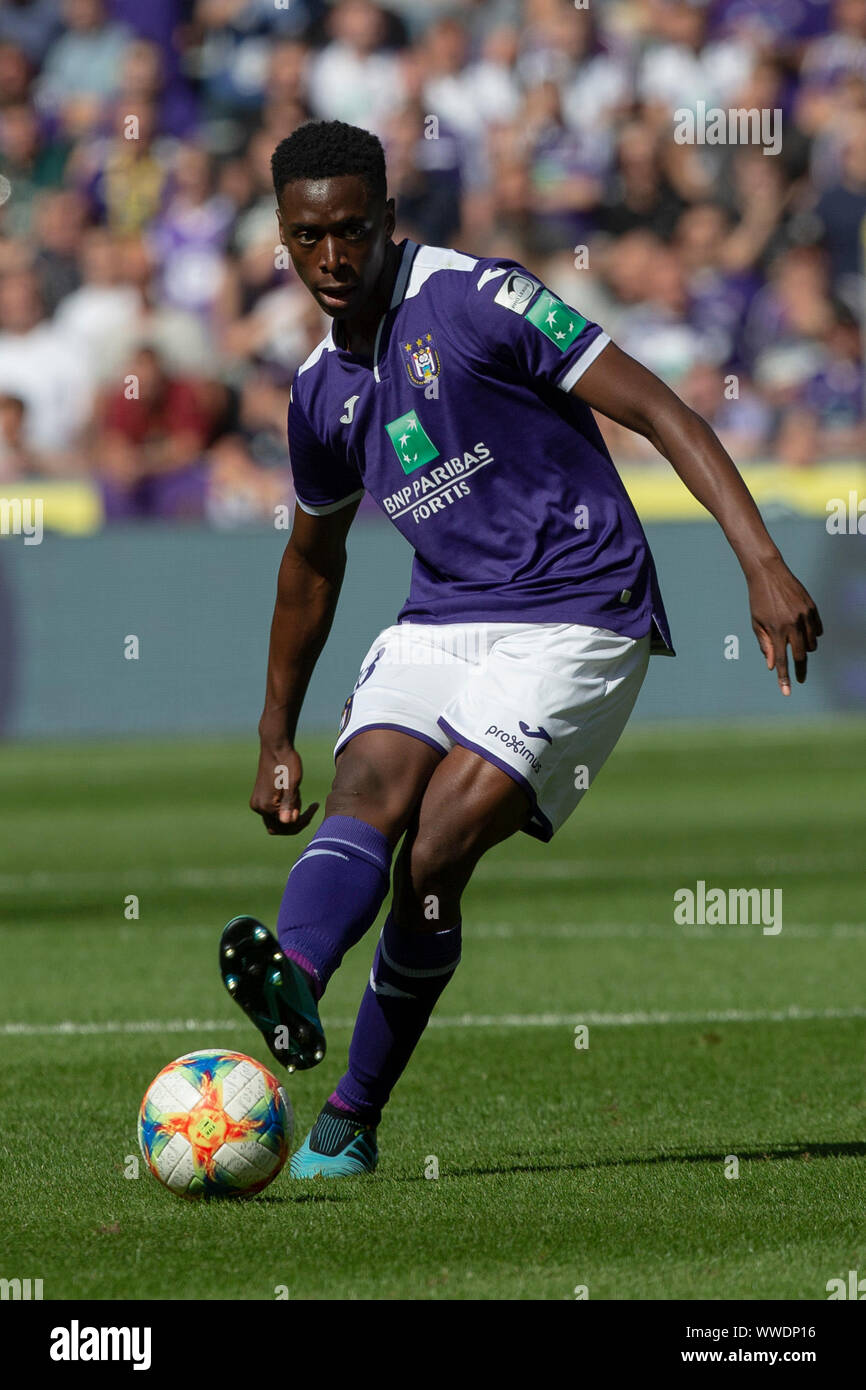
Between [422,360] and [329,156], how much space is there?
48 cm

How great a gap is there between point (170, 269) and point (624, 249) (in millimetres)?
3914

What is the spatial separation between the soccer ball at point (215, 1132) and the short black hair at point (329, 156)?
6.20ft

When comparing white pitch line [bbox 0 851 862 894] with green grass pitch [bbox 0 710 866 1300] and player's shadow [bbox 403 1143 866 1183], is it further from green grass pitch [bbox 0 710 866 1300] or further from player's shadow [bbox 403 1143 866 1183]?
player's shadow [bbox 403 1143 866 1183]

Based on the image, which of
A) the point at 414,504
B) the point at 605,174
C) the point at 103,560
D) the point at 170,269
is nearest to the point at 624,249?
the point at 605,174

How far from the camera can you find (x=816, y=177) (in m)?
20.5

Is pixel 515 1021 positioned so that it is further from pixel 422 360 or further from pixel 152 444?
pixel 152 444

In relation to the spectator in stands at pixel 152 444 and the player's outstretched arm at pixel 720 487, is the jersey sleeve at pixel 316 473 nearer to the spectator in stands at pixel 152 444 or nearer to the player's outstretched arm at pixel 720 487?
the player's outstretched arm at pixel 720 487

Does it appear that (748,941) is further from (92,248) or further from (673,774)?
(92,248)

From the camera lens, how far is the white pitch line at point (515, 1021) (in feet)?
24.3

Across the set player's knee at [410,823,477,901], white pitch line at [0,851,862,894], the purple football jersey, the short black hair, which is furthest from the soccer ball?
white pitch line at [0,851,862,894]

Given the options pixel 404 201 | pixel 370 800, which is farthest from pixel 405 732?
pixel 404 201

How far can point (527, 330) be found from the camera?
4852 mm

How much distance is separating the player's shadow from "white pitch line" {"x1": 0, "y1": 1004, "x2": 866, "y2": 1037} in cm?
194

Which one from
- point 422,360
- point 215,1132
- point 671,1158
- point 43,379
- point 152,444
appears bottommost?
point 671,1158
